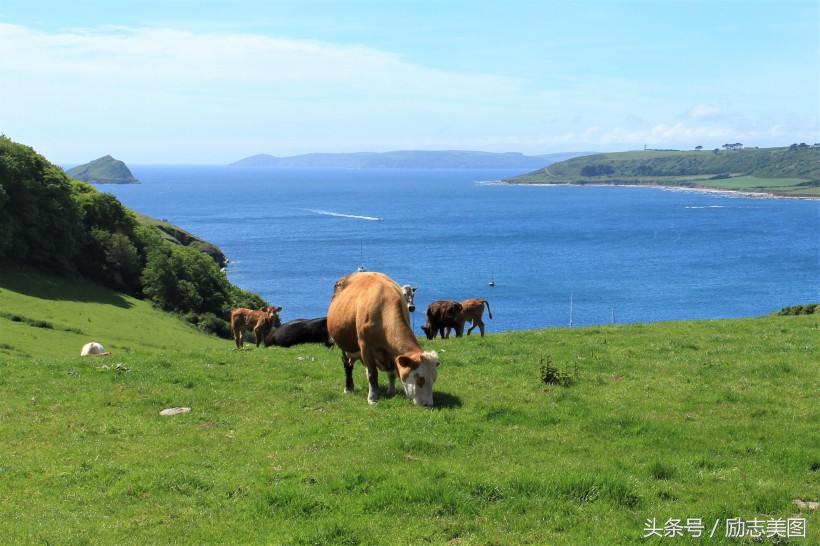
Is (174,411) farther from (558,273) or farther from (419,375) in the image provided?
(558,273)

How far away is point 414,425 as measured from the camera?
13125 mm

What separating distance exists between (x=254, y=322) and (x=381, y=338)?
20973 mm

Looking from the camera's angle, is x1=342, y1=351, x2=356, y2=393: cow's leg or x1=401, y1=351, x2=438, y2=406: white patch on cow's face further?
x1=342, y1=351, x2=356, y2=393: cow's leg

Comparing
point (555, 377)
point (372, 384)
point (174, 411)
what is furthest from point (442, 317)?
point (174, 411)

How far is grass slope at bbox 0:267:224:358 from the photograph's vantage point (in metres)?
38.8

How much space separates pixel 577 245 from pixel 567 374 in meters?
179

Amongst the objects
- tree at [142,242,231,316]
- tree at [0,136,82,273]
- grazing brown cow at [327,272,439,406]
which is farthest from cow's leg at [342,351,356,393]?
tree at [142,242,231,316]

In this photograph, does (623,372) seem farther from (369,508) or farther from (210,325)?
(210,325)

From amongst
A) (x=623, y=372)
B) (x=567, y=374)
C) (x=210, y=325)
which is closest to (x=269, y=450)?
(x=567, y=374)

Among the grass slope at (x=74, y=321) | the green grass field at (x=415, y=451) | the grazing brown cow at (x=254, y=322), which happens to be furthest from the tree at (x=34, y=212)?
the green grass field at (x=415, y=451)

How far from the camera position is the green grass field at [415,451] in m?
9.30

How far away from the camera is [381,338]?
48.8ft

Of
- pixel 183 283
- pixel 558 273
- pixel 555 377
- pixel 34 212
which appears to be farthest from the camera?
pixel 558 273

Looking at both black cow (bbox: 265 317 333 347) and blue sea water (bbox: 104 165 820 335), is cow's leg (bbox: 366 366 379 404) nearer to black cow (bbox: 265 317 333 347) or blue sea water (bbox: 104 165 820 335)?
black cow (bbox: 265 317 333 347)
